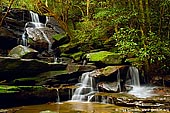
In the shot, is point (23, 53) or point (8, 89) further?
point (23, 53)

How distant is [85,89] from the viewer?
35.7ft

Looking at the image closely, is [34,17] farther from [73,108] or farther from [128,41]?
[73,108]

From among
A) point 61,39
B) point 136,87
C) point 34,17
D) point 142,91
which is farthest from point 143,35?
point 34,17

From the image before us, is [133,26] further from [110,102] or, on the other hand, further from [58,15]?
[58,15]

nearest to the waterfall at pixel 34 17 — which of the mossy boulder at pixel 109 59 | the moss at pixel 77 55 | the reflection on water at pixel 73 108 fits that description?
the moss at pixel 77 55

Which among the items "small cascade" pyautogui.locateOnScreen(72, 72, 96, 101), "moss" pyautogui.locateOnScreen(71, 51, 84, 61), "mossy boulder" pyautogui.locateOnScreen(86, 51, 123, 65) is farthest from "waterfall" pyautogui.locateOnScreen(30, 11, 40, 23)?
"small cascade" pyautogui.locateOnScreen(72, 72, 96, 101)

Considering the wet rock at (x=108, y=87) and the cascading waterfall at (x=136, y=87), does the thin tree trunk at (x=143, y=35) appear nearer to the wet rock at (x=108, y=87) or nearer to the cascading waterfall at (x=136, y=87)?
the cascading waterfall at (x=136, y=87)

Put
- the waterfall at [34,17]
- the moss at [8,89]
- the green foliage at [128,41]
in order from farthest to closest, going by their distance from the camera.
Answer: the waterfall at [34,17]
the green foliage at [128,41]
the moss at [8,89]

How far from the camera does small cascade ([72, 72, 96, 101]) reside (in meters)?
10.4

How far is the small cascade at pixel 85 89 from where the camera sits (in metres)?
10.4

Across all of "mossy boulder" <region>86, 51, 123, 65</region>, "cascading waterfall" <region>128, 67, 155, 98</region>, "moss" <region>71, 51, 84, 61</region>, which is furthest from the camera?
"moss" <region>71, 51, 84, 61</region>

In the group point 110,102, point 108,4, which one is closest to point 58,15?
point 108,4

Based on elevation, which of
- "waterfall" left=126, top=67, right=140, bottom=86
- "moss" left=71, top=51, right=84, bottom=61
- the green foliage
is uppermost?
the green foliage

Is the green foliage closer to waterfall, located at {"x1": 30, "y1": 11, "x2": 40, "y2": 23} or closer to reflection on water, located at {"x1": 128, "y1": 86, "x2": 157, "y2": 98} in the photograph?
reflection on water, located at {"x1": 128, "y1": 86, "x2": 157, "y2": 98}
